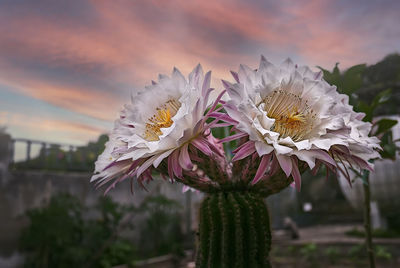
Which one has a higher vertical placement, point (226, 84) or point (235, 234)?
point (226, 84)

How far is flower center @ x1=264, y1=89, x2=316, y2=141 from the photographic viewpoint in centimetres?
65

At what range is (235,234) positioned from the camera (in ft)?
2.35

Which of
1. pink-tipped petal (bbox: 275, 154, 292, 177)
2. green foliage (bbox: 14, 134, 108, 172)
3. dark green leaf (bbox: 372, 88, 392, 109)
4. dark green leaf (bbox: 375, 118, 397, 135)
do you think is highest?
green foliage (bbox: 14, 134, 108, 172)

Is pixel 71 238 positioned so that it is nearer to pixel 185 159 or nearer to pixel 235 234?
pixel 235 234

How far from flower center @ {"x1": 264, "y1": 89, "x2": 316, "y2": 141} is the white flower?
0.12 m

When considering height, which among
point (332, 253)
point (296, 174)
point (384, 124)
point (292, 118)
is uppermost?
point (384, 124)

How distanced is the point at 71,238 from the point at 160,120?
4916 mm

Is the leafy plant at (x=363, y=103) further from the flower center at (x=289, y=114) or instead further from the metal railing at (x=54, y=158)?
the metal railing at (x=54, y=158)

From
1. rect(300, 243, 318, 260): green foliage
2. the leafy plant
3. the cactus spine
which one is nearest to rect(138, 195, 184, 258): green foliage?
rect(300, 243, 318, 260): green foliage

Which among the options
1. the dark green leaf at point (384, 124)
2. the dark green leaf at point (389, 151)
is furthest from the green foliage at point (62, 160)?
the dark green leaf at point (384, 124)

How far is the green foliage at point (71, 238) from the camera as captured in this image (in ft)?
15.8

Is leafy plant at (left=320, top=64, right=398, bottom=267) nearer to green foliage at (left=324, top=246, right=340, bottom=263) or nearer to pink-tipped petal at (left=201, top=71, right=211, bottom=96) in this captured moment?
pink-tipped petal at (left=201, top=71, right=211, bottom=96)

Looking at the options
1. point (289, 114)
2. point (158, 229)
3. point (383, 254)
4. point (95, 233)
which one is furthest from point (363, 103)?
point (158, 229)

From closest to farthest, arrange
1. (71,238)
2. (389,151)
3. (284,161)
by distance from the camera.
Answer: (284,161) → (389,151) → (71,238)
